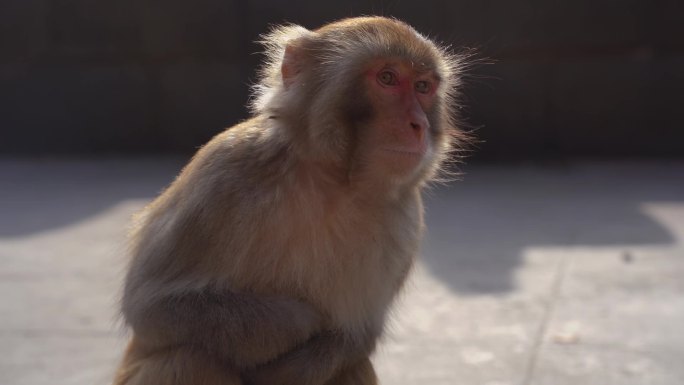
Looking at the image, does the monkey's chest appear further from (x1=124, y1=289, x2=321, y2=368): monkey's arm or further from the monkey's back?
(x1=124, y1=289, x2=321, y2=368): monkey's arm

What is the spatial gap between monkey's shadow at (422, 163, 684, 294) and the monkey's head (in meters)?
2.66

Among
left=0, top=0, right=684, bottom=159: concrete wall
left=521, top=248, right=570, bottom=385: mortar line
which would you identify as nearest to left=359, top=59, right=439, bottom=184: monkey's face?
left=521, top=248, right=570, bottom=385: mortar line

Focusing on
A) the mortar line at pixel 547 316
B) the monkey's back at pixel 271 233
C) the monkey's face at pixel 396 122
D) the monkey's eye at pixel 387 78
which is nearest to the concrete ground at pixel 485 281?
the mortar line at pixel 547 316

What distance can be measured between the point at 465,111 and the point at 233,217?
22.5 ft

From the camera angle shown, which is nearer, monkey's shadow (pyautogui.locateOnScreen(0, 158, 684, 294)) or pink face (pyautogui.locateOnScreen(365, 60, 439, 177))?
pink face (pyautogui.locateOnScreen(365, 60, 439, 177))

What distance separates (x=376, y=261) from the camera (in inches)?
143

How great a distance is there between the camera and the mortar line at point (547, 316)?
4887mm

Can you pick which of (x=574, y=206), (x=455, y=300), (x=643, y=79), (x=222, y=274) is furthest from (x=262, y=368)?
(x=643, y=79)

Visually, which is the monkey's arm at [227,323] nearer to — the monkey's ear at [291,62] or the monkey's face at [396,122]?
the monkey's face at [396,122]

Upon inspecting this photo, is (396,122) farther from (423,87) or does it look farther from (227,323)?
(227,323)

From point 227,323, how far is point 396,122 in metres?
0.80

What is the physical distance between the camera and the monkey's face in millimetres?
3434

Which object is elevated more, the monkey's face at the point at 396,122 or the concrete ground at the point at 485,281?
the monkey's face at the point at 396,122

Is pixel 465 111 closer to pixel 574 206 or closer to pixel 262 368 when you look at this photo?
pixel 574 206
